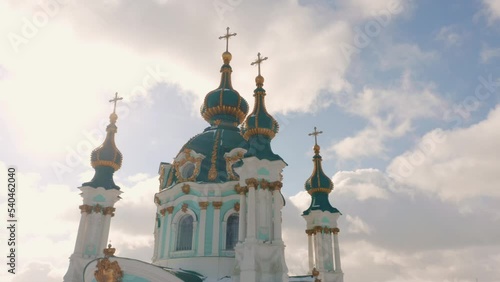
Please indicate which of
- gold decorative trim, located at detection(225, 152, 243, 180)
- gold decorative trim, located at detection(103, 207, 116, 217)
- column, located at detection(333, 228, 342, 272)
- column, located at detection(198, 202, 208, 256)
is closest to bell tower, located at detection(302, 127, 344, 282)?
column, located at detection(333, 228, 342, 272)

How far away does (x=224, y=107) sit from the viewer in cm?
2541

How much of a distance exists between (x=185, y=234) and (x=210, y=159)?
384 centimetres

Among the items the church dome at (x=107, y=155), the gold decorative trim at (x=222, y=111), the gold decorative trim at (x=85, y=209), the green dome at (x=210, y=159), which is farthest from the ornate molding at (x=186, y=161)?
the gold decorative trim at (x=85, y=209)

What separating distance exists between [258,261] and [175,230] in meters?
6.10

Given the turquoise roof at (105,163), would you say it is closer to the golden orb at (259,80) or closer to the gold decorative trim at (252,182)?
the gold decorative trim at (252,182)

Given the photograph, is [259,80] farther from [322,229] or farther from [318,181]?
[322,229]

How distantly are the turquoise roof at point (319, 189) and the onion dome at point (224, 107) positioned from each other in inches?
221

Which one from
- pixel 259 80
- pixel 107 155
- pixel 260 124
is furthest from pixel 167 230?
pixel 259 80

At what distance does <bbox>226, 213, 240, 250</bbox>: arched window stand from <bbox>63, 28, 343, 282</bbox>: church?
0.15ft

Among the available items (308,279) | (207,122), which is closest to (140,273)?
(308,279)

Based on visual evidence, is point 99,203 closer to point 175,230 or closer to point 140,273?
point 175,230

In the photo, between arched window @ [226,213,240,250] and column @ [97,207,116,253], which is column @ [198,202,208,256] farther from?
column @ [97,207,116,253]

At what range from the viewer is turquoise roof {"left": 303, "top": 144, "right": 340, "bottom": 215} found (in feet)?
86.2

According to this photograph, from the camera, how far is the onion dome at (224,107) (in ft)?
83.6
